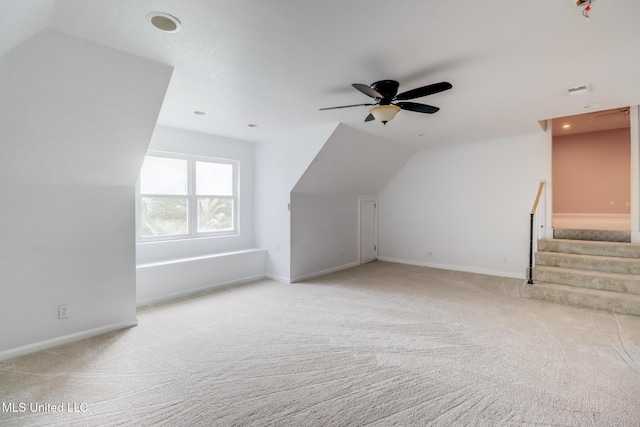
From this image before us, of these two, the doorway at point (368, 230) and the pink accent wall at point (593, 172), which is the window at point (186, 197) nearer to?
the doorway at point (368, 230)

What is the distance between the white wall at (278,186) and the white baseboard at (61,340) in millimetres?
2505

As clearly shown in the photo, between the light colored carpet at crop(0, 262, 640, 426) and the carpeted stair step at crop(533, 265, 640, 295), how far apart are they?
0.54m

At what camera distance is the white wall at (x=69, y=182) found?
7.50 feet

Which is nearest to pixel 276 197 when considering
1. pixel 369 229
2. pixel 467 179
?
pixel 369 229

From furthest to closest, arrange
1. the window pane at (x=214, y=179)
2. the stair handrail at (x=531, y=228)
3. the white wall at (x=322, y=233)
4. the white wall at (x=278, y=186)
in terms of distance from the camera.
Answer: the white wall at (x=322, y=233) → the window pane at (x=214, y=179) → the white wall at (x=278, y=186) → the stair handrail at (x=531, y=228)

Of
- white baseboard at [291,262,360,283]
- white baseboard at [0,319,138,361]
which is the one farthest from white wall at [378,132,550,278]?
white baseboard at [0,319,138,361]

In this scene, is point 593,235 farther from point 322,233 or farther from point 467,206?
point 322,233

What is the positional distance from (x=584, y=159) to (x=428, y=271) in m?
4.53

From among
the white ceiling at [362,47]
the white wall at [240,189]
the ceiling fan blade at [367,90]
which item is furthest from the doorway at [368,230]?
the ceiling fan blade at [367,90]

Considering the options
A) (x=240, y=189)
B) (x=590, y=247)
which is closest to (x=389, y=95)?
(x=240, y=189)

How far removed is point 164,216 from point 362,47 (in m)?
4.01

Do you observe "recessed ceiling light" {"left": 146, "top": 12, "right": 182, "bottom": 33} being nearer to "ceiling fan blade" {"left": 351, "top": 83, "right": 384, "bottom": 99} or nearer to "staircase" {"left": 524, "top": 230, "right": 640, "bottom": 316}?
"ceiling fan blade" {"left": 351, "top": 83, "right": 384, "bottom": 99}

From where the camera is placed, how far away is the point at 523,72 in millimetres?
2787

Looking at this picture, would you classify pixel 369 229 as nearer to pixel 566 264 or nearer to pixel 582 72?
pixel 566 264
